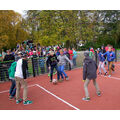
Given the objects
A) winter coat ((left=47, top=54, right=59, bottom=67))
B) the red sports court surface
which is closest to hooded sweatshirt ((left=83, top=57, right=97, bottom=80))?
the red sports court surface

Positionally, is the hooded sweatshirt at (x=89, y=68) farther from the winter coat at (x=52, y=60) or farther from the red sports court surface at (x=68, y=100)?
the winter coat at (x=52, y=60)

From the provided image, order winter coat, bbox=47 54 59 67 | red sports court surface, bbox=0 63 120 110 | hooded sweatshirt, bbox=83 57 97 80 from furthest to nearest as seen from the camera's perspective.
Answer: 1. winter coat, bbox=47 54 59 67
2. hooded sweatshirt, bbox=83 57 97 80
3. red sports court surface, bbox=0 63 120 110

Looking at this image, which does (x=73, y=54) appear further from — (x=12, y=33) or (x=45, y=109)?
(x=12, y=33)

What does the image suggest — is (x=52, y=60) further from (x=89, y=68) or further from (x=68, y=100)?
(x=89, y=68)

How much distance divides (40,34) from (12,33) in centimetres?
1625

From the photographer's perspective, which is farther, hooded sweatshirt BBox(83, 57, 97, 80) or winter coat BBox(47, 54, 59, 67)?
winter coat BBox(47, 54, 59, 67)

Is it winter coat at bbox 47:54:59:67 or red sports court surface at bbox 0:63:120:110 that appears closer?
red sports court surface at bbox 0:63:120:110

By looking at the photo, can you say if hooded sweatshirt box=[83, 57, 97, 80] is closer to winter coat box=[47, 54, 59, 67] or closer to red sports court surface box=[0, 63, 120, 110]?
red sports court surface box=[0, 63, 120, 110]

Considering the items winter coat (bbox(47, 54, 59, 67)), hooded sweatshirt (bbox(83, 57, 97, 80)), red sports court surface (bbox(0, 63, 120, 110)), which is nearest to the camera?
red sports court surface (bbox(0, 63, 120, 110))

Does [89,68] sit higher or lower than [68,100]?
higher

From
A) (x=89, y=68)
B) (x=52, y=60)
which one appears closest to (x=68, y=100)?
(x=89, y=68)

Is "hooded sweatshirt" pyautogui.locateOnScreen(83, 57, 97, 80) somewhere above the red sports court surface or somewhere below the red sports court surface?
above

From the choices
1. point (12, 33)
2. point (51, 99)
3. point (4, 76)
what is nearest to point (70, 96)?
point (51, 99)

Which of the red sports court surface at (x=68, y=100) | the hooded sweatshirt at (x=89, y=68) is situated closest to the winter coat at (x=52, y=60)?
the red sports court surface at (x=68, y=100)
